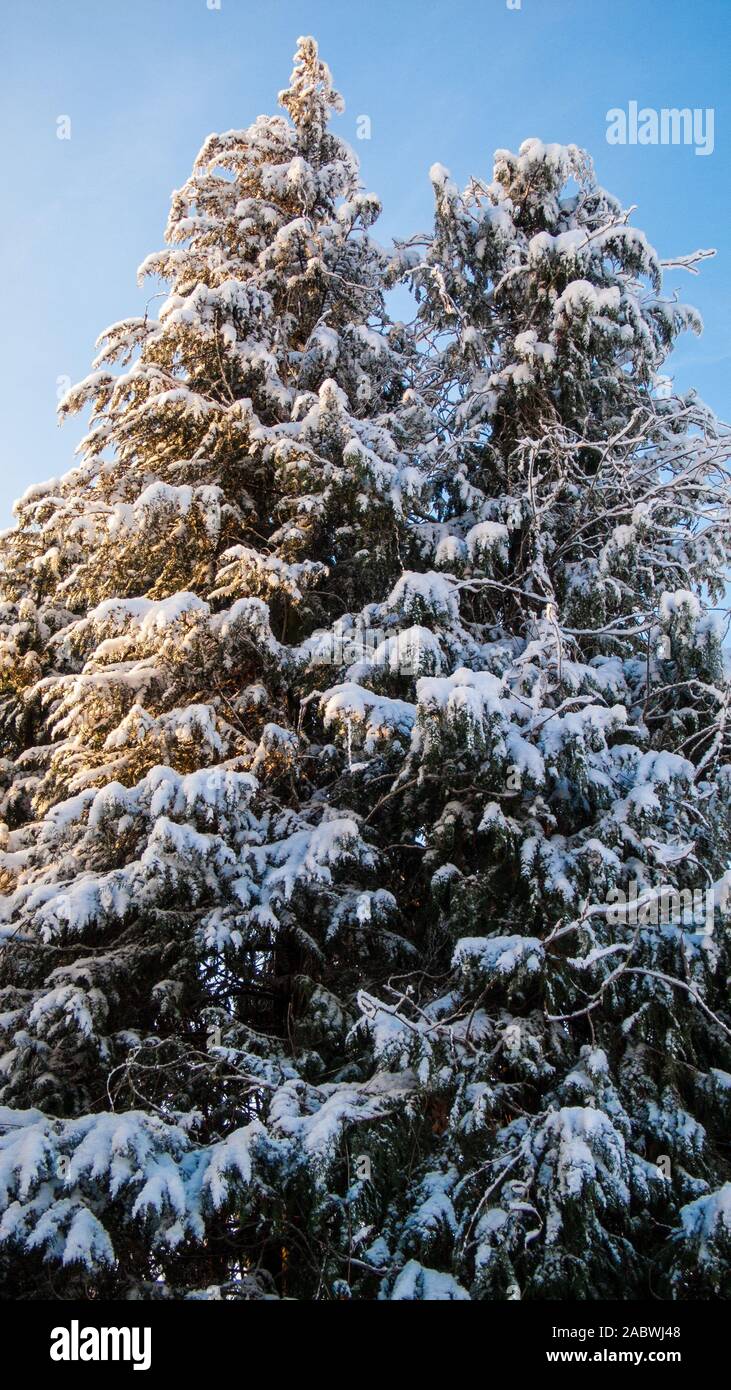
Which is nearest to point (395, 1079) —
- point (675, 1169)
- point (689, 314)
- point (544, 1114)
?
point (544, 1114)

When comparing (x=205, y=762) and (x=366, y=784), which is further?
(x=205, y=762)

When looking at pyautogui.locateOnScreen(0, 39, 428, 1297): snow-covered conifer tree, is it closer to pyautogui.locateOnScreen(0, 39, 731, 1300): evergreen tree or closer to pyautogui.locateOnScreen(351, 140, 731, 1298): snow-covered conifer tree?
pyautogui.locateOnScreen(0, 39, 731, 1300): evergreen tree

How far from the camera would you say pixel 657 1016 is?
15.8 feet

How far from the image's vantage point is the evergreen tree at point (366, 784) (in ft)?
13.7

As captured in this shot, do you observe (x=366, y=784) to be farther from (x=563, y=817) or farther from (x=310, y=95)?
(x=310, y=95)

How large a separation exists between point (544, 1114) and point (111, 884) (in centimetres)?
265

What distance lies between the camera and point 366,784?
6035 millimetres

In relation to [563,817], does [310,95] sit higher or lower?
higher

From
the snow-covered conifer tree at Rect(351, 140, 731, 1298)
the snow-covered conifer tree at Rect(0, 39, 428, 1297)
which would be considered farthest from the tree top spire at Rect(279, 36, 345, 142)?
the snow-covered conifer tree at Rect(351, 140, 731, 1298)

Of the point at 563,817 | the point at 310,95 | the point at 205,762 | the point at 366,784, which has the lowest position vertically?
the point at 563,817

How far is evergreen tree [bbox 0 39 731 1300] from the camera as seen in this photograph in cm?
418

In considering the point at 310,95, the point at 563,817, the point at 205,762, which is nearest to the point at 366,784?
the point at 205,762

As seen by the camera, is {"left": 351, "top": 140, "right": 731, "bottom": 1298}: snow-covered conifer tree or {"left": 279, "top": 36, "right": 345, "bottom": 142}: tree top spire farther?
{"left": 279, "top": 36, "right": 345, "bottom": 142}: tree top spire

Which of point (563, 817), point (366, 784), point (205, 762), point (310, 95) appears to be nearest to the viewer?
point (563, 817)
